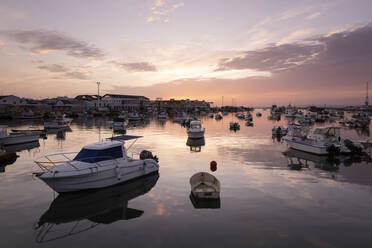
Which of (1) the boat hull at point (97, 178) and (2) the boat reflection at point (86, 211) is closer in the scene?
(2) the boat reflection at point (86, 211)

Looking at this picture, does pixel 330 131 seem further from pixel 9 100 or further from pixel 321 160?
pixel 9 100

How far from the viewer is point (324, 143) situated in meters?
28.8

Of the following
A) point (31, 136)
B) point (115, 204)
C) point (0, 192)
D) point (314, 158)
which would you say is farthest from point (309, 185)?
point (31, 136)

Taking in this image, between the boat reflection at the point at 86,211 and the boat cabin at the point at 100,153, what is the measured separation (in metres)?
2.16

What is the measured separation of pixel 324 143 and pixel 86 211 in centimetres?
2782

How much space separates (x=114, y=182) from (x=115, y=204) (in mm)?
2877

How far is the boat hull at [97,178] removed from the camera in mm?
14477

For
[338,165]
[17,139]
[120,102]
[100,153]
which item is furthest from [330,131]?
[120,102]

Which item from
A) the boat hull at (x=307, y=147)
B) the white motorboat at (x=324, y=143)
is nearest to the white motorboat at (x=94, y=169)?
the boat hull at (x=307, y=147)

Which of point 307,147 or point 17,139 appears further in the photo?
point 17,139

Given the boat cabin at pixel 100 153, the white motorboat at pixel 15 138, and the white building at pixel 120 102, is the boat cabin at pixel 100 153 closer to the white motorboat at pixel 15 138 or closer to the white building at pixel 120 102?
the white motorboat at pixel 15 138

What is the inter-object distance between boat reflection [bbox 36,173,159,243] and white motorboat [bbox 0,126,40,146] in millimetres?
26520

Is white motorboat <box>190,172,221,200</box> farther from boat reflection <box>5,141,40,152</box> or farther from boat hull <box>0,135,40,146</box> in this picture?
boat hull <box>0,135,40,146</box>

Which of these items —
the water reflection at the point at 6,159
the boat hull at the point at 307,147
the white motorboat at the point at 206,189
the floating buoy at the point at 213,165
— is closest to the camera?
the white motorboat at the point at 206,189
